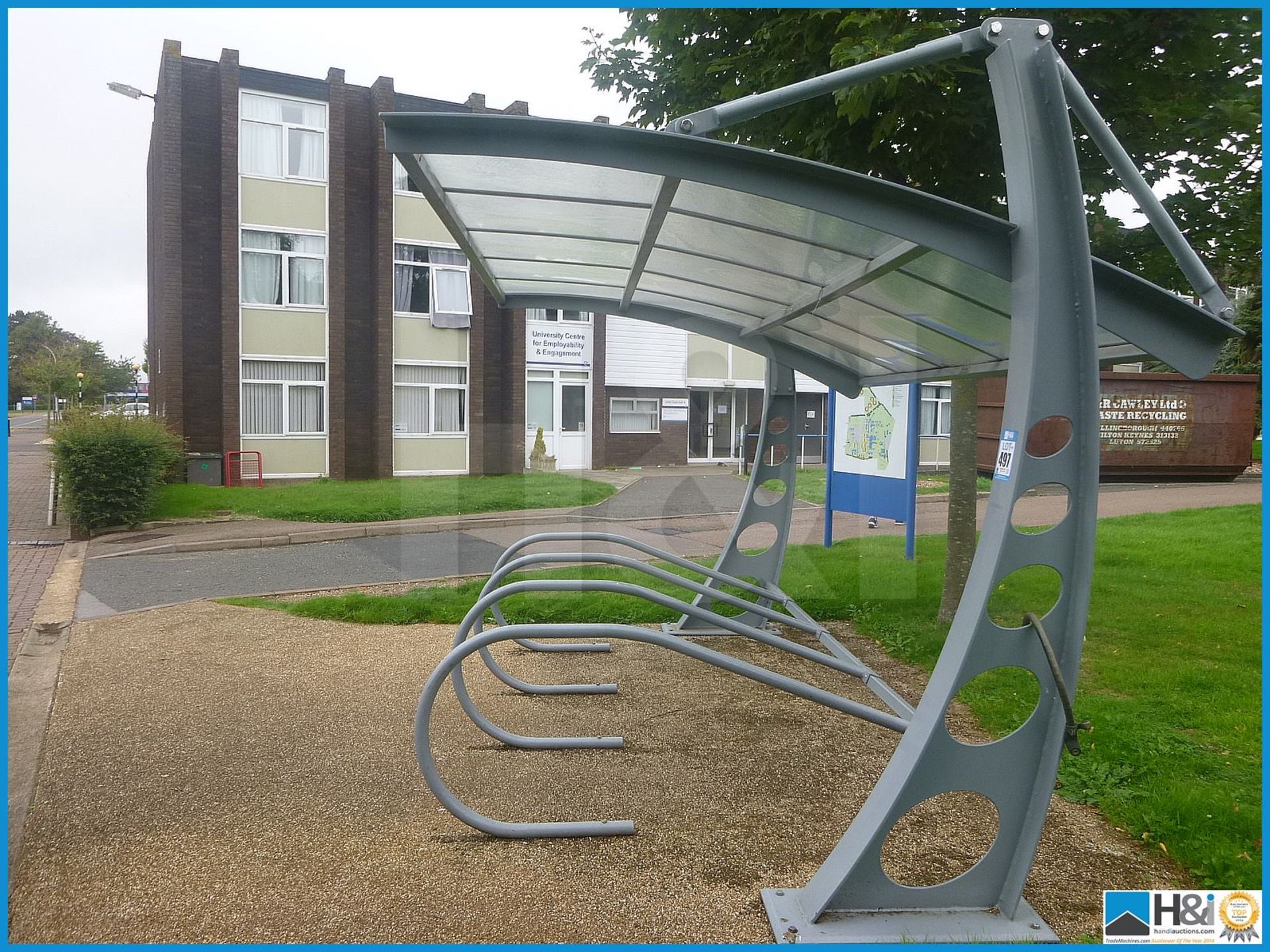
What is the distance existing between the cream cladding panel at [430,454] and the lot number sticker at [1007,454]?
1838cm

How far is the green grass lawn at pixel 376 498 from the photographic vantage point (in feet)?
45.6

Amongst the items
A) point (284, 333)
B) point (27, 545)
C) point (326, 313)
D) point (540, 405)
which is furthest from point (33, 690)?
point (540, 405)

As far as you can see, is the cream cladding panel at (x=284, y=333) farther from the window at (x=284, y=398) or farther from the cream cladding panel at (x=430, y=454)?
the cream cladding panel at (x=430, y=454)

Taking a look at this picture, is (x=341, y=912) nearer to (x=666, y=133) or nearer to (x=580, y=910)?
(x=580, y=910)

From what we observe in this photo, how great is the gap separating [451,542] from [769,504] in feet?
20.5

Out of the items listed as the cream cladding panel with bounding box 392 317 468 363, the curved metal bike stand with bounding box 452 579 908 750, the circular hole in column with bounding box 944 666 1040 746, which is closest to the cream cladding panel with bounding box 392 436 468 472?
the cream cladding panel with bounding box 392 317 468 363

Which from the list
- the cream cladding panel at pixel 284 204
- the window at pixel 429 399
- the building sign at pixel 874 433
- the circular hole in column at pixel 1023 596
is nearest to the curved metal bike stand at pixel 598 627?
the circular hole in column at pixel 1023 596

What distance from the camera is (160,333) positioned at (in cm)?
1977

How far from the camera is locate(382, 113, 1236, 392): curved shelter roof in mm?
2910

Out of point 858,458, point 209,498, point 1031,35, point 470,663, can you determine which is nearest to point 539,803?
point 470,663

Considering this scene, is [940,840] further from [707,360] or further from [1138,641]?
[707,360]

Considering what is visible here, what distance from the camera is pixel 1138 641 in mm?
6145

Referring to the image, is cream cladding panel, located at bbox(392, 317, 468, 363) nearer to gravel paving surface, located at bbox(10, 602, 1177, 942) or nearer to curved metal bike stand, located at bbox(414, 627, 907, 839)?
gravel paving surface, located at bbox(10, 602, 1177, 942)

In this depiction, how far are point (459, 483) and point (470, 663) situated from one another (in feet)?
43.5
